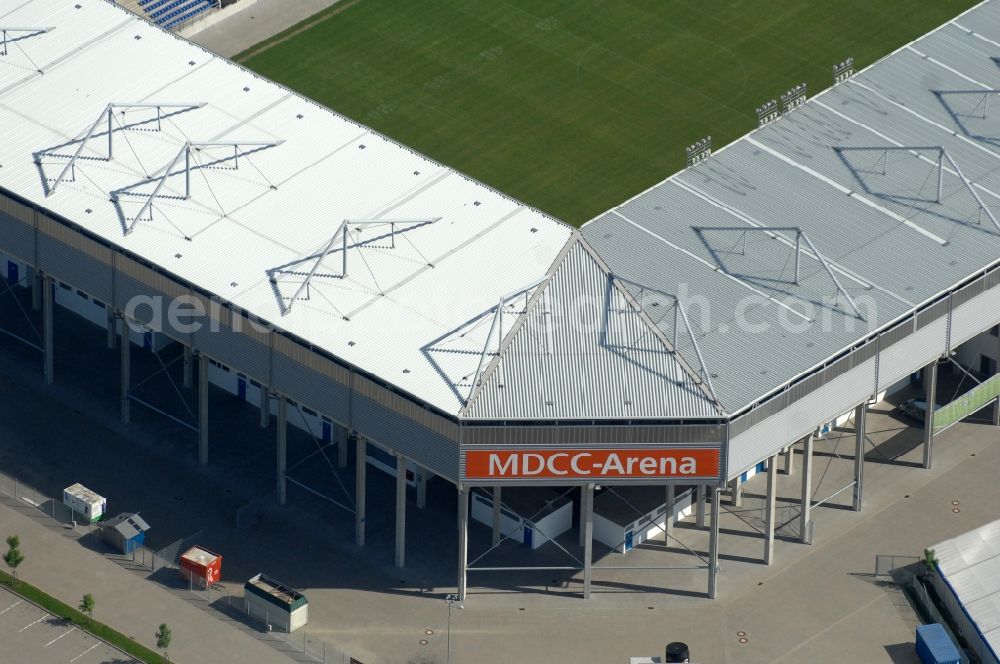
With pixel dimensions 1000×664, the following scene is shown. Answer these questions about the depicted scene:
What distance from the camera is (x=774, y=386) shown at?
192 metres

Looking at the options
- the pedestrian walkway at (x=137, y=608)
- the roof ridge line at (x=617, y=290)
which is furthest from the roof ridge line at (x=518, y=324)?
the pedestrian walkway at (x=137, y=608)

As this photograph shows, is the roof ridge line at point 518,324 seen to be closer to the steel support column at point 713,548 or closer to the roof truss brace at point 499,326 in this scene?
the roof truss brace at point 499,326

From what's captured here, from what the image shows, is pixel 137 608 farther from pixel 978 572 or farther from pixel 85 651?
pixel 978 572

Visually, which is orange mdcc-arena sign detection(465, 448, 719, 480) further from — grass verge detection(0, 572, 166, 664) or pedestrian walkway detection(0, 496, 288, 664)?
grass verge detection(0, 572, 166, 664)

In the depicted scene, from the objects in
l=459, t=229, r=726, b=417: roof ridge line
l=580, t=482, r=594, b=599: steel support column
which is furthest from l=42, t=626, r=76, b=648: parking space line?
l=580, t=482, r=594, b=599: steel support column

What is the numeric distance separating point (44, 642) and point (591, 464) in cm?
3947

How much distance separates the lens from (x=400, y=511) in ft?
646

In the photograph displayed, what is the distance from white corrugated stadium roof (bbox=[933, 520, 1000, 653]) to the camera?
627ft

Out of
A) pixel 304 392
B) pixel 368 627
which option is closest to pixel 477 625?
pixel 368 627

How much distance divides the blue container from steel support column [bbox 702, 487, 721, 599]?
15.0 meters

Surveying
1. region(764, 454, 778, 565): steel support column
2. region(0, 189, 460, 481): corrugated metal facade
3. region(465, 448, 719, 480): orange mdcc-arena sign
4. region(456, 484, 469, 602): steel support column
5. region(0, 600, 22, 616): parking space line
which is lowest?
region(0, 600, 22, 616): parking space line

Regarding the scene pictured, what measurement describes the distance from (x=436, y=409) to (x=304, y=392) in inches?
474

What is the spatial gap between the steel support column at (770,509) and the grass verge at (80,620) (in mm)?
43781

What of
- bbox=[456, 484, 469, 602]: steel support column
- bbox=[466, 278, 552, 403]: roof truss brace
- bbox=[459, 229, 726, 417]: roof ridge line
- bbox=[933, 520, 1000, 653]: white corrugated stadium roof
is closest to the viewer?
bbox=[459, 229, 726, 417]: roof ridge line
